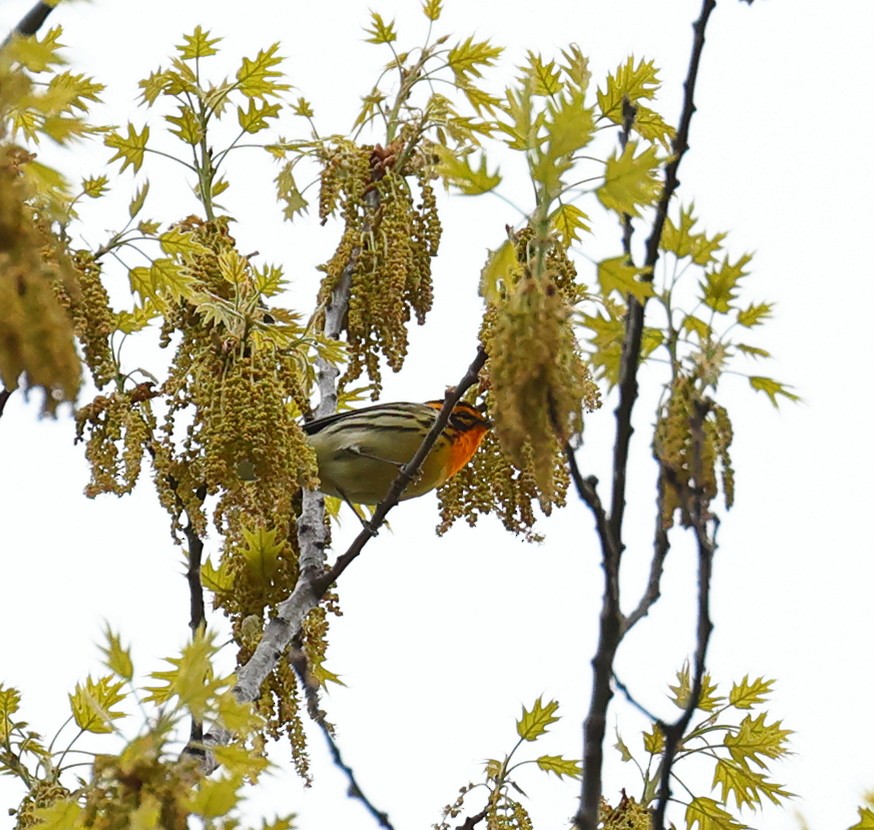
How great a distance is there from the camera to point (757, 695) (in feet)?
12.6

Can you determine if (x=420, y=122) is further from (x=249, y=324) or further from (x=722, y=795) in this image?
(x=722, y=795)

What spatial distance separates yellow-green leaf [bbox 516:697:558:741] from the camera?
3787mm

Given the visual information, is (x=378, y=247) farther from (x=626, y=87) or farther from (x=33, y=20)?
(x=33, y=20)

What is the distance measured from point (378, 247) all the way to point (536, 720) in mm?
1412

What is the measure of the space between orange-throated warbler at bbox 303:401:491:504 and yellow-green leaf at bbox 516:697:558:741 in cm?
138

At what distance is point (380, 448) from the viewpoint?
5.24m

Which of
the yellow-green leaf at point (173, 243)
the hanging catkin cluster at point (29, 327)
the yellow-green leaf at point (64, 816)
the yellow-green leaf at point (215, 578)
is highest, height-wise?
the yellow-green leaf at point (173, 243)

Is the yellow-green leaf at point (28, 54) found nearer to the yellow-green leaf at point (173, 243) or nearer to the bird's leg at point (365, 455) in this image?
the yellow-green leaf at point (173, 243)

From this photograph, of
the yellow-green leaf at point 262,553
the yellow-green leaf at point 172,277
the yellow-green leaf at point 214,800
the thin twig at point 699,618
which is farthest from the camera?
the yellow-green leaf at point 262,553

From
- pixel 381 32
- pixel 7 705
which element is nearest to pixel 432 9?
pixel 381 32

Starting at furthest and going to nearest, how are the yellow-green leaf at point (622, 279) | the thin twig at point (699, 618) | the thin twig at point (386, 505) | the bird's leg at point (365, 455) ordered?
the bird's leg at point (365, 455) < the thin twig at point (386, 505) < the yellow-green leaf at point (622, 279) < the thin twig at point (699, 618)

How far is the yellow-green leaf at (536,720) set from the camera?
3787 mm

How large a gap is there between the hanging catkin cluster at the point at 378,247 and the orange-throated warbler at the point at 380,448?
34.6 inches

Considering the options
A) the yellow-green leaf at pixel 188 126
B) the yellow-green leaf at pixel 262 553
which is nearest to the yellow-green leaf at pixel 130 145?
the yellow-green leaf at pixel 188 126
